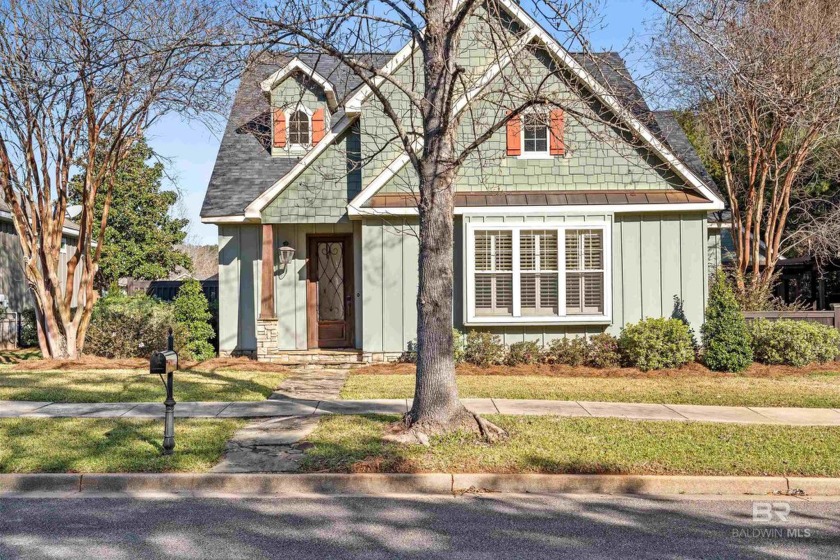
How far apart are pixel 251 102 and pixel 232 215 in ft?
13.5

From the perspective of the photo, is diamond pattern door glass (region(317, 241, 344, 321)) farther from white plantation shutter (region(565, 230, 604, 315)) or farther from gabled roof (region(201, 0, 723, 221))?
white plantation shutter (region(565, 230, 604, 315))

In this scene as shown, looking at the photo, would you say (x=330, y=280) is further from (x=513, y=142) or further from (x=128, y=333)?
(x=513, y=142)

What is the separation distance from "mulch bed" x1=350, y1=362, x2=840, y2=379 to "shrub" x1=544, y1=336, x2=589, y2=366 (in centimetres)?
22

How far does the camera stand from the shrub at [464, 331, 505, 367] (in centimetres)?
1373

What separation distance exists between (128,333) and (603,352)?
31.8 feet

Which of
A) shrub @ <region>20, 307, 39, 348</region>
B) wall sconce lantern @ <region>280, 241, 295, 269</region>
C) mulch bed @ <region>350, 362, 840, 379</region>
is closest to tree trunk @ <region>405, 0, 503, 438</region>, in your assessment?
mulch bed @ <region>350, 362, 840, 379</region>

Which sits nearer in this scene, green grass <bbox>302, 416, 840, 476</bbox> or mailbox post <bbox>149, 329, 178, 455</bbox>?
green grass <bbox>302, 416, 840, 476</bbox>

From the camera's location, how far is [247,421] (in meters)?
8.91

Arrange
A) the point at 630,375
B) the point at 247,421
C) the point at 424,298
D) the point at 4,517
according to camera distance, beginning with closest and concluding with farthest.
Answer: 1. the point at 4,517
2. the point at 424,298
3. the point at 247,421
4. the point at 630,375

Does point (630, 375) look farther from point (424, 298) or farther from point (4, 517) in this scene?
point (4, 517)

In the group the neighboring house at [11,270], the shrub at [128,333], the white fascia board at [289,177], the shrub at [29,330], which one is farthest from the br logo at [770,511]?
the neighboring house at [11,270]

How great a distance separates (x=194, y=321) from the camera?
1536 centimetres

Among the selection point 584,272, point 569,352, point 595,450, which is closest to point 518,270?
point 584,272

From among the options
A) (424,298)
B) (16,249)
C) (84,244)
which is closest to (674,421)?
(424,298)
